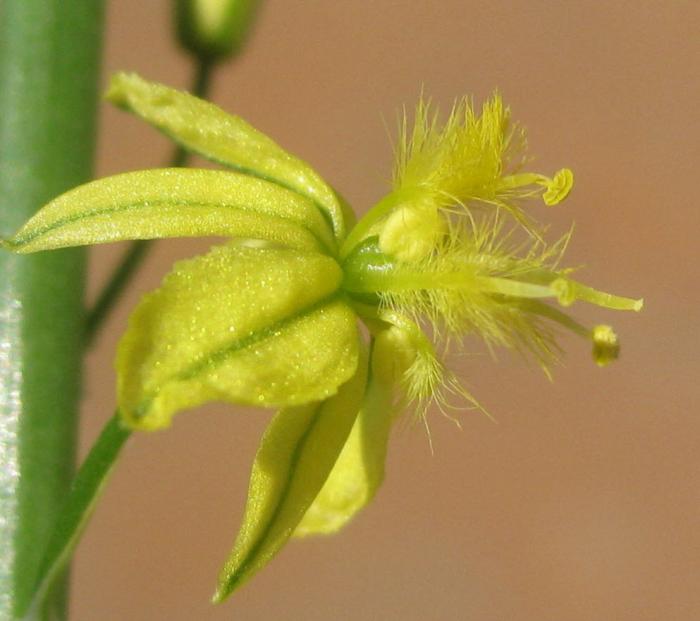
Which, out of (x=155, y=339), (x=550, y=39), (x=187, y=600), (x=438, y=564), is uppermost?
(x=155, y=339)

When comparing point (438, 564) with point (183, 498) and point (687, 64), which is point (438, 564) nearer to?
point (183, 498)

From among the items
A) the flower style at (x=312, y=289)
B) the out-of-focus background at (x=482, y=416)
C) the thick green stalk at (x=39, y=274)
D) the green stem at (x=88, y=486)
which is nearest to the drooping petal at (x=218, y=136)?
the flower style at (x=312, y=289)

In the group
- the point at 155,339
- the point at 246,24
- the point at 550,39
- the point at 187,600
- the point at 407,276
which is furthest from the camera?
the point at 550,39

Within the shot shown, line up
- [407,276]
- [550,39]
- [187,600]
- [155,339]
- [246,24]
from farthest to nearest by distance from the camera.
Result: 1. [550,39]
2. [187,600]
3. [246,24]
4. [407,276]
5. [155,339]

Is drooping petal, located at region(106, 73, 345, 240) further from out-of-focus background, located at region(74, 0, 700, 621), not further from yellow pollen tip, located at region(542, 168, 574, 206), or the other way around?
out-of-focus background, located at region(74, 0, 700, 621)

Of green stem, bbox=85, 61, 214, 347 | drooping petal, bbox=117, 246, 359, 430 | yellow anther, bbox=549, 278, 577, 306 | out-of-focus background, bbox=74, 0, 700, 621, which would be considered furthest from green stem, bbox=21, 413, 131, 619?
out-of-focus background, bbox=74, 0, 700, 621

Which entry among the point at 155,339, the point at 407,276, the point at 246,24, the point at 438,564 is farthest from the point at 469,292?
the point at 438,564

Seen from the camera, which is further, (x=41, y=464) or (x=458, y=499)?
(x=458, y=499)

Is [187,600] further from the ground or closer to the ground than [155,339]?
closer to the ground
